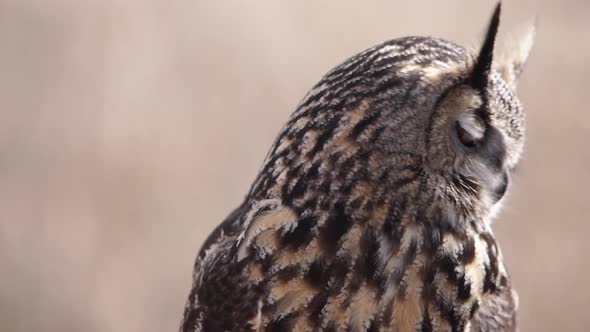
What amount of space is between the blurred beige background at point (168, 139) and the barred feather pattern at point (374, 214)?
124 inches

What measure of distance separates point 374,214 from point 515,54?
28.3 inches

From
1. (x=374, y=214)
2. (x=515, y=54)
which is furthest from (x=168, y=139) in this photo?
(x=374, y=214)

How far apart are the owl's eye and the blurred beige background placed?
340 centimetres

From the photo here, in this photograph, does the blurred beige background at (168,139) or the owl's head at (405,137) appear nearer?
the owl's head at (405,137)

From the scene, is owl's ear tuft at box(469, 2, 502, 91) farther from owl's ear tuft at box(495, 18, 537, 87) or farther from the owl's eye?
owl's ear tuft at box(495, 18, 537, 87)

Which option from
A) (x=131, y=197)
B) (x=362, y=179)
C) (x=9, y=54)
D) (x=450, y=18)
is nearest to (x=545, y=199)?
(x=450, y=18)

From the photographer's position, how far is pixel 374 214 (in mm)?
1645

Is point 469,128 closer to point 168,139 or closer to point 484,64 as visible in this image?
point 484,64

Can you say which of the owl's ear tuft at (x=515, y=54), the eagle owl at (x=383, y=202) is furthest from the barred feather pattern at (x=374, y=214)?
the owl's ear tuft at (x=515, y=54)

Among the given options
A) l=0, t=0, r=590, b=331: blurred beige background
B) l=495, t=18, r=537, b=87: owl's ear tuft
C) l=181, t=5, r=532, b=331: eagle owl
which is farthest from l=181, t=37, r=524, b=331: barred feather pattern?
l=0, t=0, r=590, b=331: blurred beige background

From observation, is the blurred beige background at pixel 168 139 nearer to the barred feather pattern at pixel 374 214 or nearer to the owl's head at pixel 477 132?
the barred feather pattern at pixel 374 214

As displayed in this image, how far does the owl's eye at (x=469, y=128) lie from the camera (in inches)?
64.1

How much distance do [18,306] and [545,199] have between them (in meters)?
3.32

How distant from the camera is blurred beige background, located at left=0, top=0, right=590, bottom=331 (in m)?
5.00
